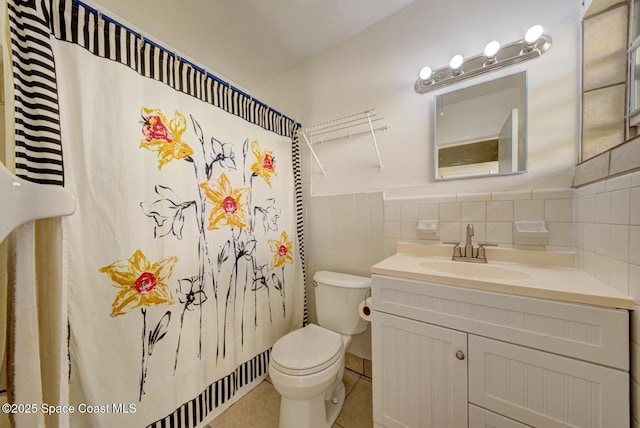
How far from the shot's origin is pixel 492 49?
1.05m

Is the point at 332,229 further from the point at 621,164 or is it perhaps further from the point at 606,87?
the point at 606,87

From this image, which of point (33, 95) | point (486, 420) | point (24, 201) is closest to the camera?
point (24, 201)

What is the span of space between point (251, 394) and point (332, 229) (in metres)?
1.21

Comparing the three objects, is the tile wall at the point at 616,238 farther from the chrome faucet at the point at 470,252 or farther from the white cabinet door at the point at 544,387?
the chrome faucet at the point at 470,252

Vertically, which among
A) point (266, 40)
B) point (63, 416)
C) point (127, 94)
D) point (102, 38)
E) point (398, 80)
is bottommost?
point (63, 416)

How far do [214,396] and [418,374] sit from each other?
1.08 meters

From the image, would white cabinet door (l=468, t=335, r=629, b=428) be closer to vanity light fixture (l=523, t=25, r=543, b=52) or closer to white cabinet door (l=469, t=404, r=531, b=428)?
white cabinet door (l=469, t=404, r=531, b=428)

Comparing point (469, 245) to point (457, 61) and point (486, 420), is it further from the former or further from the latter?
point (457, 61)

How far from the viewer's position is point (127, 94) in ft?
2.84

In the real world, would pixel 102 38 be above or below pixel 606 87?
above

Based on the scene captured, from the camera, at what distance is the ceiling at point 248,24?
4.19 feet

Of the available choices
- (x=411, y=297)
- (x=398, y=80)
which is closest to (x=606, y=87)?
(x=398, y=80)

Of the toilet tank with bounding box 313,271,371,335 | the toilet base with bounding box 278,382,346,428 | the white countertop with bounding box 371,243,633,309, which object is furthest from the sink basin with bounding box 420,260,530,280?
the toilet base with bounding box 278,382,346,428

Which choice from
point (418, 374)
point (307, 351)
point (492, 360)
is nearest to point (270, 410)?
point (307, 351)
